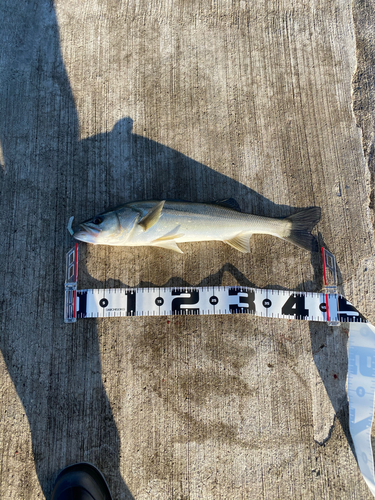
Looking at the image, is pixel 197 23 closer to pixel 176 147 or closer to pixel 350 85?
pixel 176 147

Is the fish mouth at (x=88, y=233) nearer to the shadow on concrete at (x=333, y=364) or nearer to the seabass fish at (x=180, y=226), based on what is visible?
the seabass fish at (x=180, y=226)

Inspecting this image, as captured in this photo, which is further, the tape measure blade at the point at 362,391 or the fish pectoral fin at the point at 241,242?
the fish pectoral fin at the point at 241,242

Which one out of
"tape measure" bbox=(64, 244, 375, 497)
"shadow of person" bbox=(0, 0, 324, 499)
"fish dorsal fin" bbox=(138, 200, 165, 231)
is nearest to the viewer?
"fish dorsal fin" bbox=(138, 200, 165, 231)

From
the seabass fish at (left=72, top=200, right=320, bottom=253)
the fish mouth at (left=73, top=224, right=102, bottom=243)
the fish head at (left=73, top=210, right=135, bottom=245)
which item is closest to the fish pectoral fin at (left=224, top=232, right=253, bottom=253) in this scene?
the seabass fish at (left=72, top=200, right=320, bottom=253)

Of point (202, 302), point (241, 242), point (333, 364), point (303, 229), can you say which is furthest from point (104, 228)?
point (333, 364)

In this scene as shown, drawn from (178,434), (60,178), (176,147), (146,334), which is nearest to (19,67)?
(60,178)

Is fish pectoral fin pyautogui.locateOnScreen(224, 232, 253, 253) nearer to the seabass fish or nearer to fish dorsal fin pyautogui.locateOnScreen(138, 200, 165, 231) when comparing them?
the seabass fish

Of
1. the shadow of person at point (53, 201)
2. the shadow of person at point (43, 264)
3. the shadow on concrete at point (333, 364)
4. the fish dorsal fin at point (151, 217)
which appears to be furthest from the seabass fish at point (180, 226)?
the shadow on concrete at point (333, 364)

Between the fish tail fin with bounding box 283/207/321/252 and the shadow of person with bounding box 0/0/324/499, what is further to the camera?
the fish tail fin with bounding box 283/207/321/252
